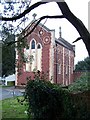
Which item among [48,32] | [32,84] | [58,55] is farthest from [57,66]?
[32,84]

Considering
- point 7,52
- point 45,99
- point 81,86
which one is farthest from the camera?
point 81,86

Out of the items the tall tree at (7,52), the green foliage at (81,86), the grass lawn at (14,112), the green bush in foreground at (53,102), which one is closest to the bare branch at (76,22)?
the green bush in foreground at (53,102)

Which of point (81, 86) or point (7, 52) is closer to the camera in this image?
point (7, 52)

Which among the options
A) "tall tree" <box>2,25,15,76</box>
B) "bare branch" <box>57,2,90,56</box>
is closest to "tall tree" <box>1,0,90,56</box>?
"bare branch" <box>57,2,90,56</box>

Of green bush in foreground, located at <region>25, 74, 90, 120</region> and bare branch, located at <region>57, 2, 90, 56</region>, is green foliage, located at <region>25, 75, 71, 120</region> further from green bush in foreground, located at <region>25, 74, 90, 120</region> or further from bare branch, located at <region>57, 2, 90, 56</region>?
bare branch, located at <region>57, 2, 90, 56</region>

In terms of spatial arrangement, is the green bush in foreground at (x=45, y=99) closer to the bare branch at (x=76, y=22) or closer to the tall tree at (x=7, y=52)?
the bare branch at (x=76, y=22)

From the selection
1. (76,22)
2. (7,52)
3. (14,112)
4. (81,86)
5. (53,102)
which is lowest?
(14,112)

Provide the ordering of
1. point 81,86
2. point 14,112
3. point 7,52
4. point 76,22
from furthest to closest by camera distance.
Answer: point 14,112 < point 81,86 < point 7,52 < point 76,22

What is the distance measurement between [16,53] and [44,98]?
3.08 m

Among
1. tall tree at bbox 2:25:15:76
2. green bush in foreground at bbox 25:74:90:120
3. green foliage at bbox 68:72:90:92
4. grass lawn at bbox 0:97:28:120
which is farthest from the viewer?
grass lawn at bbox 0:97:28:120

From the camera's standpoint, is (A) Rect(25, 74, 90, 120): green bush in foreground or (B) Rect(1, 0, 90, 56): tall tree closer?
(A) Rect(25, 74, 90, 120): green bush in foreground

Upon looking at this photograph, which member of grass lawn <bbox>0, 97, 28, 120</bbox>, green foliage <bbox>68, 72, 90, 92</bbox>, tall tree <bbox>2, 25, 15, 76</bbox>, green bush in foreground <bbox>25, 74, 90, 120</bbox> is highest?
tall tree <bbox>2, 25, 15, 76</bbox>

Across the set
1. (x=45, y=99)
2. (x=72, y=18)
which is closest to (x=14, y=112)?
(x=45, y=99)

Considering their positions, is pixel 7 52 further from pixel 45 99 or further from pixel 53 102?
pixel 53 102
